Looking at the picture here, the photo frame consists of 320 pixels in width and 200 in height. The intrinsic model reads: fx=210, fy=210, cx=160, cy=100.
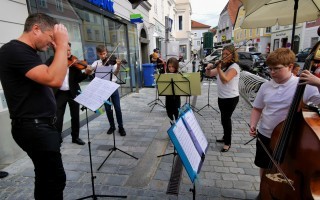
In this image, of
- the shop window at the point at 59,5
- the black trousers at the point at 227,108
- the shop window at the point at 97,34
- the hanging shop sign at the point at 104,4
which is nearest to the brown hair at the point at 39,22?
the black trousers at the point at 227,108

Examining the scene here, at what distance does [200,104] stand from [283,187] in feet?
17.2

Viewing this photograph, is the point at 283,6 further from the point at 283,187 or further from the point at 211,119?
the point at 283,187

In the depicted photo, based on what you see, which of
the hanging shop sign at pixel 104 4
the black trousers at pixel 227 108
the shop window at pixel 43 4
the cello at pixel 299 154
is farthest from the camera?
the hanging shop sign at pixel 104 4

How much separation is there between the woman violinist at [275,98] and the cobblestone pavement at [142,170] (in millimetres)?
717

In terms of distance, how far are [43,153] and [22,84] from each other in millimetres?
585

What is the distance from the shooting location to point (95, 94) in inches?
106

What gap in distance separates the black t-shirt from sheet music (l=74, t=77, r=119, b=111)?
81cm

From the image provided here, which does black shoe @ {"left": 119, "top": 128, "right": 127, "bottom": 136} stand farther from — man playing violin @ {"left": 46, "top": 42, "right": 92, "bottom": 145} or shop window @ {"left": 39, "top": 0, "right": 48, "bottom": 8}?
shop window @ {"left": 39, "top": 0, "right": 48, "bottom": 8}

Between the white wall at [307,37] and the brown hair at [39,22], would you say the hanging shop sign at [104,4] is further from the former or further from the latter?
the white wall at [307,37]

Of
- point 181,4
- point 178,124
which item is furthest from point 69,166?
point 181,4

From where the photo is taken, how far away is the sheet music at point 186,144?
4.84 feet

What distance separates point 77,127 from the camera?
13.5ft

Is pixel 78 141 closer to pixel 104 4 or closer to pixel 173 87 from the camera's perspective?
pixel 173 87

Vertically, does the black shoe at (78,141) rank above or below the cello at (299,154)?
below
